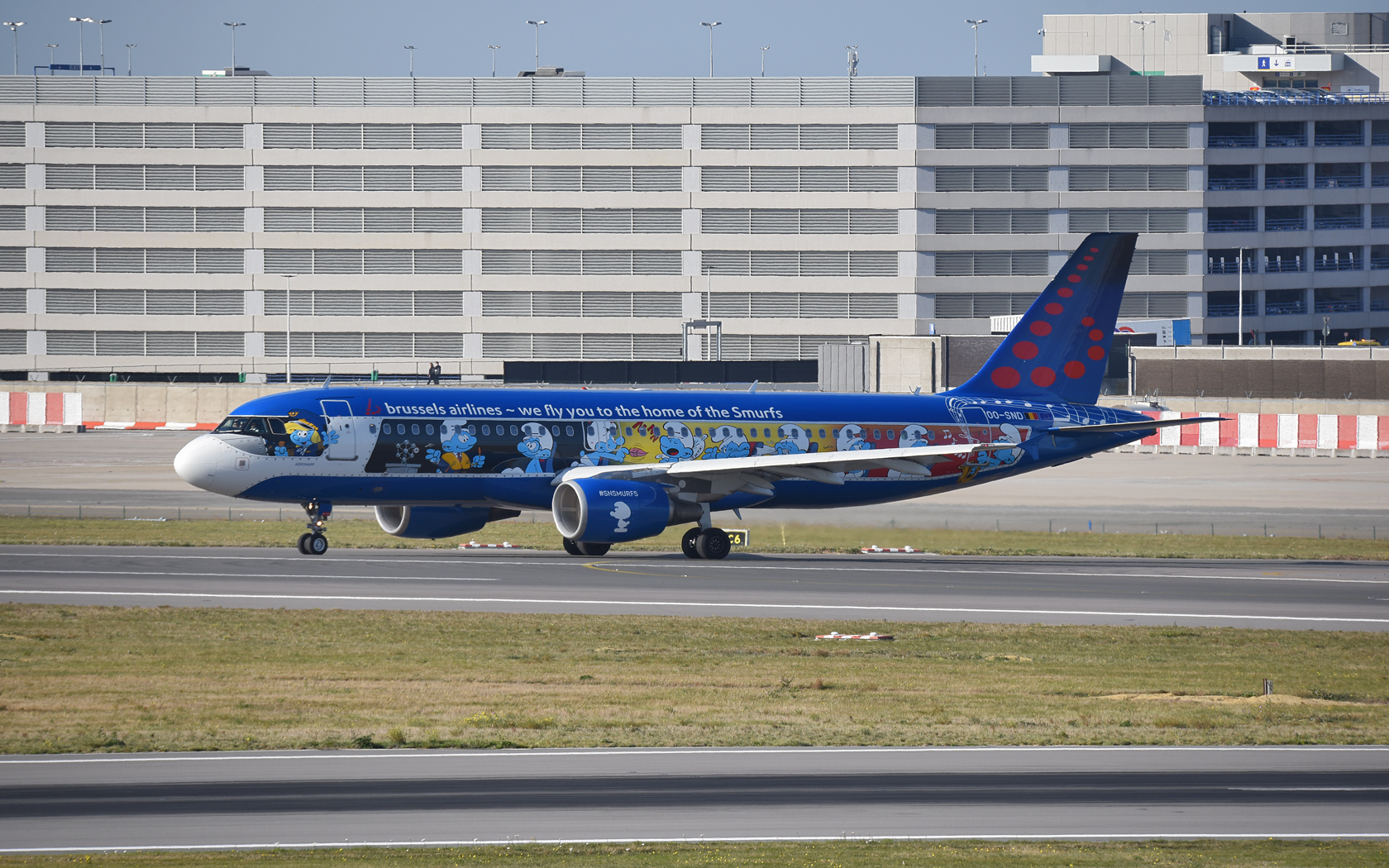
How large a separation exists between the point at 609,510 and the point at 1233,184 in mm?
117777

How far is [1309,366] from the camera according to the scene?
360 ft

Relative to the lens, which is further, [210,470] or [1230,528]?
[1230,528]

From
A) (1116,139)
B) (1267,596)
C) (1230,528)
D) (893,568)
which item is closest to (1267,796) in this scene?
(1267,596)

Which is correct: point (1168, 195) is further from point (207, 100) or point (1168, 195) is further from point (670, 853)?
point (670, 853)

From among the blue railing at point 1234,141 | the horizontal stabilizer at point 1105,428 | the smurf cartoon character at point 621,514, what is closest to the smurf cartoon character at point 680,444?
the smurf cartoon character at point 621,514

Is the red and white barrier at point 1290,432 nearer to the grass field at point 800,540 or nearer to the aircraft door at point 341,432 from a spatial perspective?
the grass field at point 800,540

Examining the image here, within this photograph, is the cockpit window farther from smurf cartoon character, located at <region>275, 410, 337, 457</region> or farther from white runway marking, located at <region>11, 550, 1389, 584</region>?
white runway marking, located at <region>11, 550, 1389, 584</region>

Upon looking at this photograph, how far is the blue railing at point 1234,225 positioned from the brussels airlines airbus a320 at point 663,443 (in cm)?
9878

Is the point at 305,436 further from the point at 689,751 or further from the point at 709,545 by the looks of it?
the point at 689,751

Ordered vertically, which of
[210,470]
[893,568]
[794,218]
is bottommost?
[893,568]

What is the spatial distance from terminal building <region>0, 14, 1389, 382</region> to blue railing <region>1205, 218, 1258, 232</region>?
16.3 m

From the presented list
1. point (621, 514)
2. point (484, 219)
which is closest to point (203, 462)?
point (621, 514)

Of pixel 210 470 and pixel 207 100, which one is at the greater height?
pixel 207 100

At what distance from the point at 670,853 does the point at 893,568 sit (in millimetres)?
30139
